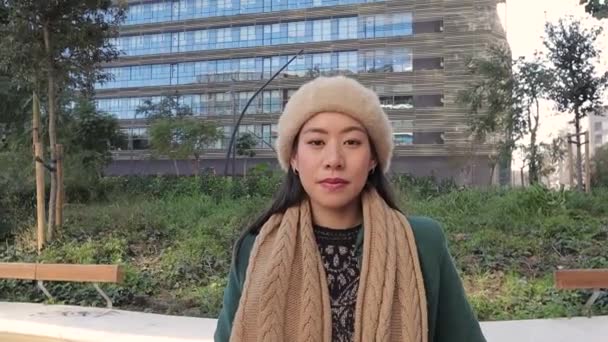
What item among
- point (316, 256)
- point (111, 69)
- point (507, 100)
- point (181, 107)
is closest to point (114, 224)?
point (316, 256)

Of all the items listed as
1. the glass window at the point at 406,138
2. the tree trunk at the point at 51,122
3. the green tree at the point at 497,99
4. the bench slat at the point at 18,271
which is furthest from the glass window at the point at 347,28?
the bench slat at the point at 18,271

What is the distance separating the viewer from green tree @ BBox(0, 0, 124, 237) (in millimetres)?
8773

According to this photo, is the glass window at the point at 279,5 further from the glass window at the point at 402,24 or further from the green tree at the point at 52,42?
the green tree at the point at 52,42

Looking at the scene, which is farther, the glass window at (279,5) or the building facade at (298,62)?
the glass window at (279,5)

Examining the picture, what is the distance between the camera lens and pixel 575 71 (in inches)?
701

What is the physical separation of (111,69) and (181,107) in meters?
8.26

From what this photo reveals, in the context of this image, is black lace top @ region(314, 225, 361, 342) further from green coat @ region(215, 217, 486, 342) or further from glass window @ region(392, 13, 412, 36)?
glass window @ region(392, 13, 412, 36)

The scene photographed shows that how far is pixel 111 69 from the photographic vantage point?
1886 inches

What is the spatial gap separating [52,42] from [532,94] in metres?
16.8

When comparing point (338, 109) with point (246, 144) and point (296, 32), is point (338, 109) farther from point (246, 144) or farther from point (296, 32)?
point (296, 32)

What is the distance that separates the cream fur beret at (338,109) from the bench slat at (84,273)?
507 cm

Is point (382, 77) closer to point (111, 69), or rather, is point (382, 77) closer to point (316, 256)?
point (111, 69)

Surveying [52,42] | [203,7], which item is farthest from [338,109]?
[203,7]

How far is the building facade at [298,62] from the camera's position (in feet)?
125
